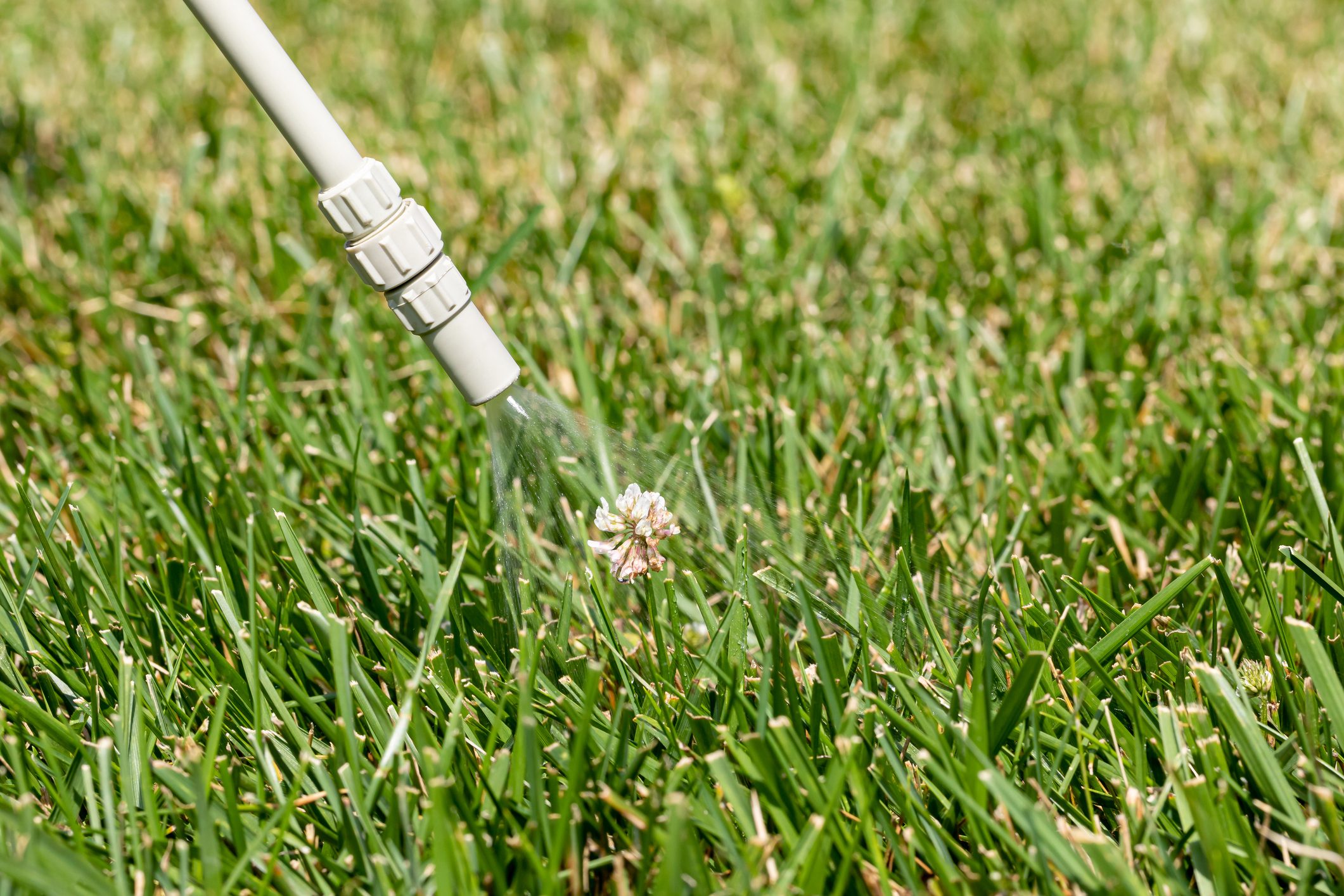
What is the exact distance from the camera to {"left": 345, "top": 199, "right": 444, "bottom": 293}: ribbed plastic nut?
1194mm

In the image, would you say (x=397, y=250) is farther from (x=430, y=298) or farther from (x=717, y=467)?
(x=717, y=467)

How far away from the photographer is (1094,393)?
202 cm

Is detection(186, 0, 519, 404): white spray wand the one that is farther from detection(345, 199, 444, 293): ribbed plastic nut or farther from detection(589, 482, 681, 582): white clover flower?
detection(589, 482, 681, 582): white clover flower

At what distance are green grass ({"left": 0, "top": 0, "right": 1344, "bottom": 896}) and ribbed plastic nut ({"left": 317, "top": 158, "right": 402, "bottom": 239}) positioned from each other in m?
0.44

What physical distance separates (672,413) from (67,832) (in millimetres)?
→ 1174

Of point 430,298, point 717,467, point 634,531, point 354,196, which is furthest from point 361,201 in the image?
point 717,467

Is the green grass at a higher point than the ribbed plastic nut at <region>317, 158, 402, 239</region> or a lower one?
lower

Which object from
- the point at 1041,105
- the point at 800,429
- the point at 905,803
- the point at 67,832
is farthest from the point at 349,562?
the point at 1041,105

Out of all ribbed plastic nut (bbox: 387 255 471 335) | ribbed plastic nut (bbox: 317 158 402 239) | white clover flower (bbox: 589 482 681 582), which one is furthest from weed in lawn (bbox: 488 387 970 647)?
ribbed plastic nut (bbox: 317 158 402 239)

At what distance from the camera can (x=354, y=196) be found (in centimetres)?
118

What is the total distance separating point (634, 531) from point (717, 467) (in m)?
0.49

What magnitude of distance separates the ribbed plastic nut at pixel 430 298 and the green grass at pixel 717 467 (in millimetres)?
340

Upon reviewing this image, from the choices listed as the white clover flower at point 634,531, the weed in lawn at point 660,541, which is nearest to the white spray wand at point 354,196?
the weed in lawn at point 660,541

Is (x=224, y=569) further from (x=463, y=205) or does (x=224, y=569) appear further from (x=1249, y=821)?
(x=463, y=205)
